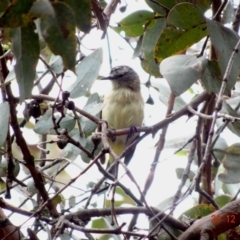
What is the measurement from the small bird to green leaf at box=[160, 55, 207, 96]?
2515 millimetres

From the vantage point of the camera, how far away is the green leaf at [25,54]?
54.5 inches

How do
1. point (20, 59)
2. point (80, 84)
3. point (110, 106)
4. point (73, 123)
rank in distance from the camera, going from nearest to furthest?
1. point (20, 59)
2. point (80, 84)
3. point (73, 123)
4. point (110, 106)

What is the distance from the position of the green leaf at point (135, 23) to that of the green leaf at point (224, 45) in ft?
2.77

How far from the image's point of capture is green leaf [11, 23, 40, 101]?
1385 millimetres

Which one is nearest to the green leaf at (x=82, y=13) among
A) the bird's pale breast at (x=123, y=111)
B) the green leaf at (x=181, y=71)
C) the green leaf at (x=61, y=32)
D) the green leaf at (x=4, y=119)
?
the green leaf at (x=61, y=32)

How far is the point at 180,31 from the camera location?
208cm

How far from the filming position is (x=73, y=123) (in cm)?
240

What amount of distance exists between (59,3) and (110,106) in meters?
3.33

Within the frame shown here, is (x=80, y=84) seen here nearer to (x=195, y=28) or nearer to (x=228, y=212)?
(x=195, y=28)

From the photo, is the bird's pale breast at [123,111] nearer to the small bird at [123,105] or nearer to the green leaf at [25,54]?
the small bird at [123,105]

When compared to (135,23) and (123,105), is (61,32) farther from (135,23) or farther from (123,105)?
(123,105)

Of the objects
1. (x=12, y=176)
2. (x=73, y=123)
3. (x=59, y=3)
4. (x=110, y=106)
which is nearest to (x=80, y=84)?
(x=73, y=123)

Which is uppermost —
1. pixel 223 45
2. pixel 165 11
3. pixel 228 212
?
pixel 165 11
